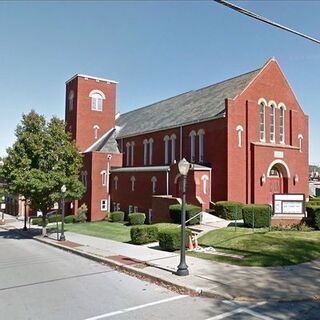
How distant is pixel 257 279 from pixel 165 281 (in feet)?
8.84

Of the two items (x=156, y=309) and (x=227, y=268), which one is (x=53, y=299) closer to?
(x=156, y=309)

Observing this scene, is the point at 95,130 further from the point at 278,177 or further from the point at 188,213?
the point at 188,213

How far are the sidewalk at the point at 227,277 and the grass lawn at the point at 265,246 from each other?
611 millimetres

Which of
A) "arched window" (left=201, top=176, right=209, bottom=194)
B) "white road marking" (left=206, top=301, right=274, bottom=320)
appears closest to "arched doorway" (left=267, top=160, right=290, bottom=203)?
"arched window" (left=201, top=176, right=209, bottom=194)

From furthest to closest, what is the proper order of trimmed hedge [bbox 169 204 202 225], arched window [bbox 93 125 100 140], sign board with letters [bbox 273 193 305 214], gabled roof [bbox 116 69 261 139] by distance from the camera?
arched window [bbox 93 125 100 140]
gabled roof [bbox 116 69 261 139]
trimmed hedge [bbox 169 204 202 225]
sign board with letters [bbox 273 193 305 214]

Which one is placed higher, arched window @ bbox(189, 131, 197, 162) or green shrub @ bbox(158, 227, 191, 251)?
arched window @ bbox(189, 131, 197, 162)

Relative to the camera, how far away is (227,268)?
13039 mm

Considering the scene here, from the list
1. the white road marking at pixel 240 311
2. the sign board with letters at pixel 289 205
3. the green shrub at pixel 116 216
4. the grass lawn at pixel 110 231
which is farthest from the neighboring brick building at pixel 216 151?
the white road marking at pixel 240 311

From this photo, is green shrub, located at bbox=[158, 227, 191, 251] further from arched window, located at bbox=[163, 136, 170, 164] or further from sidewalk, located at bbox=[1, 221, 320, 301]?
arched window, located at bbox=[163, 136, 170, 164]

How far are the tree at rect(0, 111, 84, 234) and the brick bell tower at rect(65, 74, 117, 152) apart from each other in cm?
2046

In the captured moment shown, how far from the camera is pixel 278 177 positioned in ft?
113

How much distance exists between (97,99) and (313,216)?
37.7 m

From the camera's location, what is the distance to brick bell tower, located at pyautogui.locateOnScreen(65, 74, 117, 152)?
51.0 meters

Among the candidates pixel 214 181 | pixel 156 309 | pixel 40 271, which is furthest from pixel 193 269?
pixel 214 181
